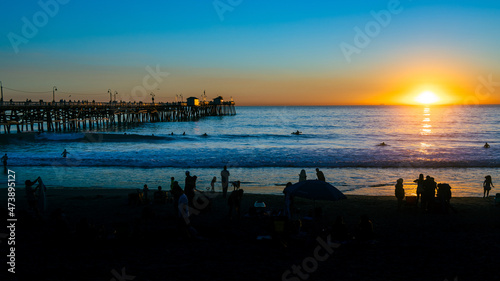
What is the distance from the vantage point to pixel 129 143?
137ft

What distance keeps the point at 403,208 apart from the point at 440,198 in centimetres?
117

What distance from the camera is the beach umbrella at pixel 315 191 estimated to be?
9.18 meters

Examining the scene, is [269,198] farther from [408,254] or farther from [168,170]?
[168,170]

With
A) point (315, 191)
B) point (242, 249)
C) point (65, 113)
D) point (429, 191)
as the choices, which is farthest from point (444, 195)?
point (65, 113)

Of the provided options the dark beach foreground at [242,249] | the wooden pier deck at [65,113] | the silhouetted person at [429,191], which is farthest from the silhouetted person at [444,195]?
the wooden pier deck at [65,113]

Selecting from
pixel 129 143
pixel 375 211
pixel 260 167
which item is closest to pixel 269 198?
pixel 375 211

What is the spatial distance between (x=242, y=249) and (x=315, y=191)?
2.46 meters

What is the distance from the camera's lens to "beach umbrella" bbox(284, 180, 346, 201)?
918 centimetres

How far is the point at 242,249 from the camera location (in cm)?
787

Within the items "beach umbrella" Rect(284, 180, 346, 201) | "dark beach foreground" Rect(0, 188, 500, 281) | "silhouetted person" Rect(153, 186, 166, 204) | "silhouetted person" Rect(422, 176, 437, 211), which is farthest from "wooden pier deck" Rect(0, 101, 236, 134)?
"silhouetted person" Rect(422, 176, 437, 211)

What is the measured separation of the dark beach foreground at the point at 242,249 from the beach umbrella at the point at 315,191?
0.86 metres

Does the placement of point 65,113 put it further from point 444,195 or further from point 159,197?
point 444,195

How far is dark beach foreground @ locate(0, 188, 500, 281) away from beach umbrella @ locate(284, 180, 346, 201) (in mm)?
857

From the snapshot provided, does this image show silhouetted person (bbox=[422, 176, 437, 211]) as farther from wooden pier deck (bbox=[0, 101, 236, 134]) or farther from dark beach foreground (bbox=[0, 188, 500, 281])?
wooden pier deck (bbox=[0, 101, 236, 134])
